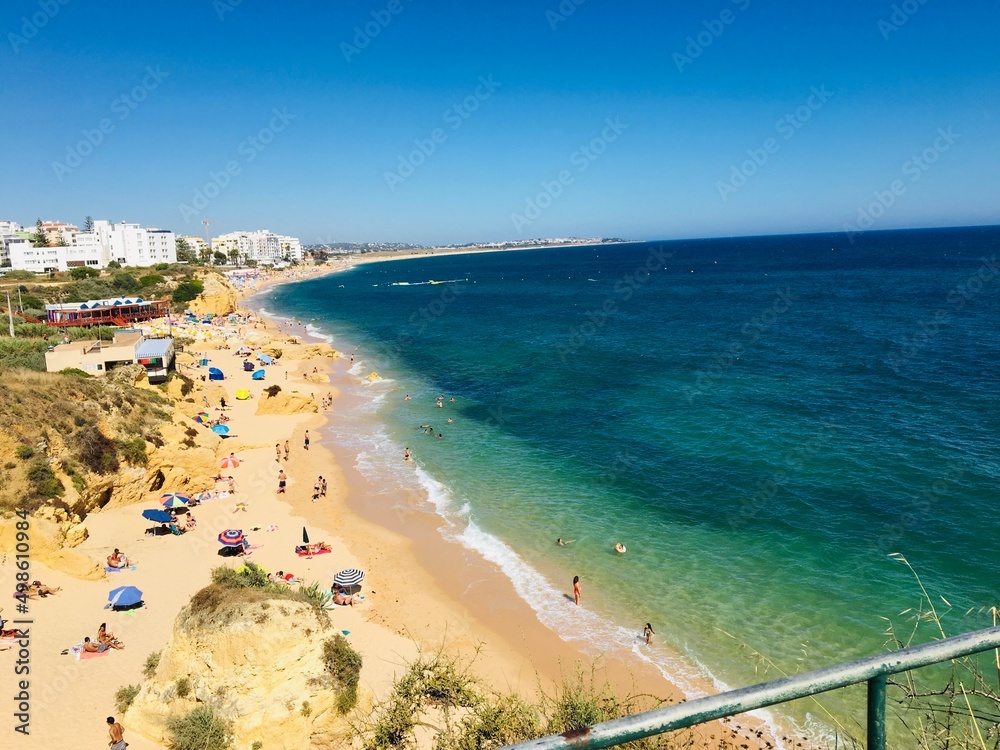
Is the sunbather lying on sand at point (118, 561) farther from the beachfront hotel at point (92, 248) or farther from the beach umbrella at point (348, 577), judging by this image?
the beachfront hotel at point (92, 248)

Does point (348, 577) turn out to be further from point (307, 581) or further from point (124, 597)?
point (124, 597)

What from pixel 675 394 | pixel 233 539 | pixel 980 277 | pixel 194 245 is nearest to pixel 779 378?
pixel 675 394

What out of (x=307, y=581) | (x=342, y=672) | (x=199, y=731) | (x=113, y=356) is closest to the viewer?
(x=199, y=731)

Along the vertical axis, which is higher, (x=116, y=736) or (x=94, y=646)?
(x=116, y=736)

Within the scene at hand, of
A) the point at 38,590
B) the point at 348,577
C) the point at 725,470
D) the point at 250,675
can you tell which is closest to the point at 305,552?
the point at 348,577

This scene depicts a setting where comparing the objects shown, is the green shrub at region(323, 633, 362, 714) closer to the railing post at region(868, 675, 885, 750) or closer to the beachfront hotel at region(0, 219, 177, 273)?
the railing post at region(868, 675, 885, 750)

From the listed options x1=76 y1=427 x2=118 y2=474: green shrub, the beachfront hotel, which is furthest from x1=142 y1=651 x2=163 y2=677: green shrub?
the beachfront hotel

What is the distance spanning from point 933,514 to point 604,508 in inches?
481

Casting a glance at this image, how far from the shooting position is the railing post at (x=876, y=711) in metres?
2.04

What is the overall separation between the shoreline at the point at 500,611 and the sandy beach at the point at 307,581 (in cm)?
5

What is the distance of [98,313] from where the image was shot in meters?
57.0

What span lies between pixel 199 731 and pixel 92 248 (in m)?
127

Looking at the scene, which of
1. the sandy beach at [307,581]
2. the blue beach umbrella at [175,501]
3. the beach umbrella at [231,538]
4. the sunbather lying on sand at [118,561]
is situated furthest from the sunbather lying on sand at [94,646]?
the blue beach umbrella at [175,501]

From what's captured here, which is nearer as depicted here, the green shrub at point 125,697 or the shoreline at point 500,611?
the green shrub at point 125,697
